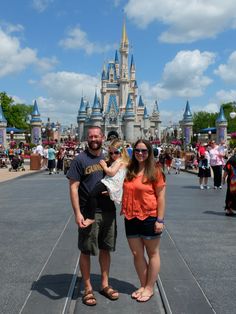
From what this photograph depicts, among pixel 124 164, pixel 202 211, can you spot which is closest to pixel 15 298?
pixel 124 164

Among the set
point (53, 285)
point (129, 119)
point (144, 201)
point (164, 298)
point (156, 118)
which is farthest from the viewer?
point (156, 118)

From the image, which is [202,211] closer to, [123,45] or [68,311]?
[68,311]

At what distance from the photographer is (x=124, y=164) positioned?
4.11 m

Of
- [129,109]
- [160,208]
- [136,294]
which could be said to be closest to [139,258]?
[136,294]

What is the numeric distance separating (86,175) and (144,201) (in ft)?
1.95

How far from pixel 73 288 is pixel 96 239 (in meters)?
0.73

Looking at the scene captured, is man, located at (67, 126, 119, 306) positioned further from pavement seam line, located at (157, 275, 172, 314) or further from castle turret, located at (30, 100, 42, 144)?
castle turret, located at (30, 100, 42, 144)

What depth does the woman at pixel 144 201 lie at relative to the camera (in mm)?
3998

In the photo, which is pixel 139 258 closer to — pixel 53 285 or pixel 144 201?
pixel 144 201

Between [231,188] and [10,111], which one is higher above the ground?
[10,111]

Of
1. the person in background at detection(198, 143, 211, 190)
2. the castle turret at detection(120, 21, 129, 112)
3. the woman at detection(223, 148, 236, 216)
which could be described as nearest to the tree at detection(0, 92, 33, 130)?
the castle turret at detection(120, 21, 129, 112)

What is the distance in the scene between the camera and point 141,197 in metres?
4.00

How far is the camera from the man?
4.04 m

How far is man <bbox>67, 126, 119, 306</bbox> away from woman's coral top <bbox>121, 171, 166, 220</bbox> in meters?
0.21
